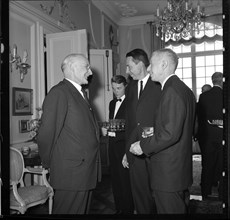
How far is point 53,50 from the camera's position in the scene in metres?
2.66

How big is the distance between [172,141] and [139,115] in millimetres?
404

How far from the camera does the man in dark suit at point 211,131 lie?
1.84 meters

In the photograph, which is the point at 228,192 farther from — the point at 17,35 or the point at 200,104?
the point at 17,35

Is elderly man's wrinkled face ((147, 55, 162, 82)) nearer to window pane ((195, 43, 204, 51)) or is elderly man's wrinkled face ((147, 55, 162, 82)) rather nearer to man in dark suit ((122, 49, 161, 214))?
man in dark suit ((122, 49, 161, 214))

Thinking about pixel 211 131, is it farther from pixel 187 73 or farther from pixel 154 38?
pixel 154 38

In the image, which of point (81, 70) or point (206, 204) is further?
point (206, 204)

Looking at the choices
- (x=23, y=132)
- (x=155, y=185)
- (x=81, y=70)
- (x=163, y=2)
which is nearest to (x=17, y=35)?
(x=23, y=132)

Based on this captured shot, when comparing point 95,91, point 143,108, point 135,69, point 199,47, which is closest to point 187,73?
point 199,47

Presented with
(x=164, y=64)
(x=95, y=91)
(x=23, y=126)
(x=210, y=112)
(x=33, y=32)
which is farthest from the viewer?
(x=95, y=91)

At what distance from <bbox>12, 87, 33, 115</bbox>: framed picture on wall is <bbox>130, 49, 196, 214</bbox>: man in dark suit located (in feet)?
3.69

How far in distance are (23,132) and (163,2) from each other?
2491 mm

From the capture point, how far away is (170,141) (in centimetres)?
120

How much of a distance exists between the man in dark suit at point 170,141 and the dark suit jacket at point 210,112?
582mm

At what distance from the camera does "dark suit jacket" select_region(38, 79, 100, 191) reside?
131 centimetres
